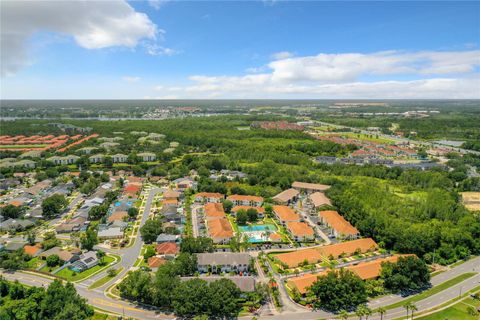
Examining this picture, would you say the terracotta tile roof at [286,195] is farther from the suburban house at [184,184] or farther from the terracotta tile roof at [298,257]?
the terracotta tile roof at [298,257]

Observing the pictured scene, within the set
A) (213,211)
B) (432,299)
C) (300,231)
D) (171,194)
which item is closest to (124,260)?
(213,211)

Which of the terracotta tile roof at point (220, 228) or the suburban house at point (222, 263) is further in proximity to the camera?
the terracotta tile roof at point (220, 228)

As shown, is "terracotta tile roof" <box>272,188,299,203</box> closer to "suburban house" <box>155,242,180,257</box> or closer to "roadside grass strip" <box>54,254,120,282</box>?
"suburban house" <box>155,242,180,257</box>

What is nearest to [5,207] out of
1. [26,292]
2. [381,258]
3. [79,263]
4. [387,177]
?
[79,263]

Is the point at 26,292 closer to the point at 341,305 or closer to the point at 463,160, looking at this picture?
the point at 341,305

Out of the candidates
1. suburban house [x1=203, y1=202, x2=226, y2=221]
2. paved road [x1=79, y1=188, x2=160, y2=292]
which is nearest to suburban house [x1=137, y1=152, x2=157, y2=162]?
suburban house [x1=203, y1=202, x2=226, y2=221]

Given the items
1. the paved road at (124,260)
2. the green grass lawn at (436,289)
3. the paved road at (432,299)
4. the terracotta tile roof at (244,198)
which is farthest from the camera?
the terracotta tile roof at (244,198)

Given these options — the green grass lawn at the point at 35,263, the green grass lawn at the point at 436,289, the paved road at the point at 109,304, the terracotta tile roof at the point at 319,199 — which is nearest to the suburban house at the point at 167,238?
the paved road at the point at 109,304
